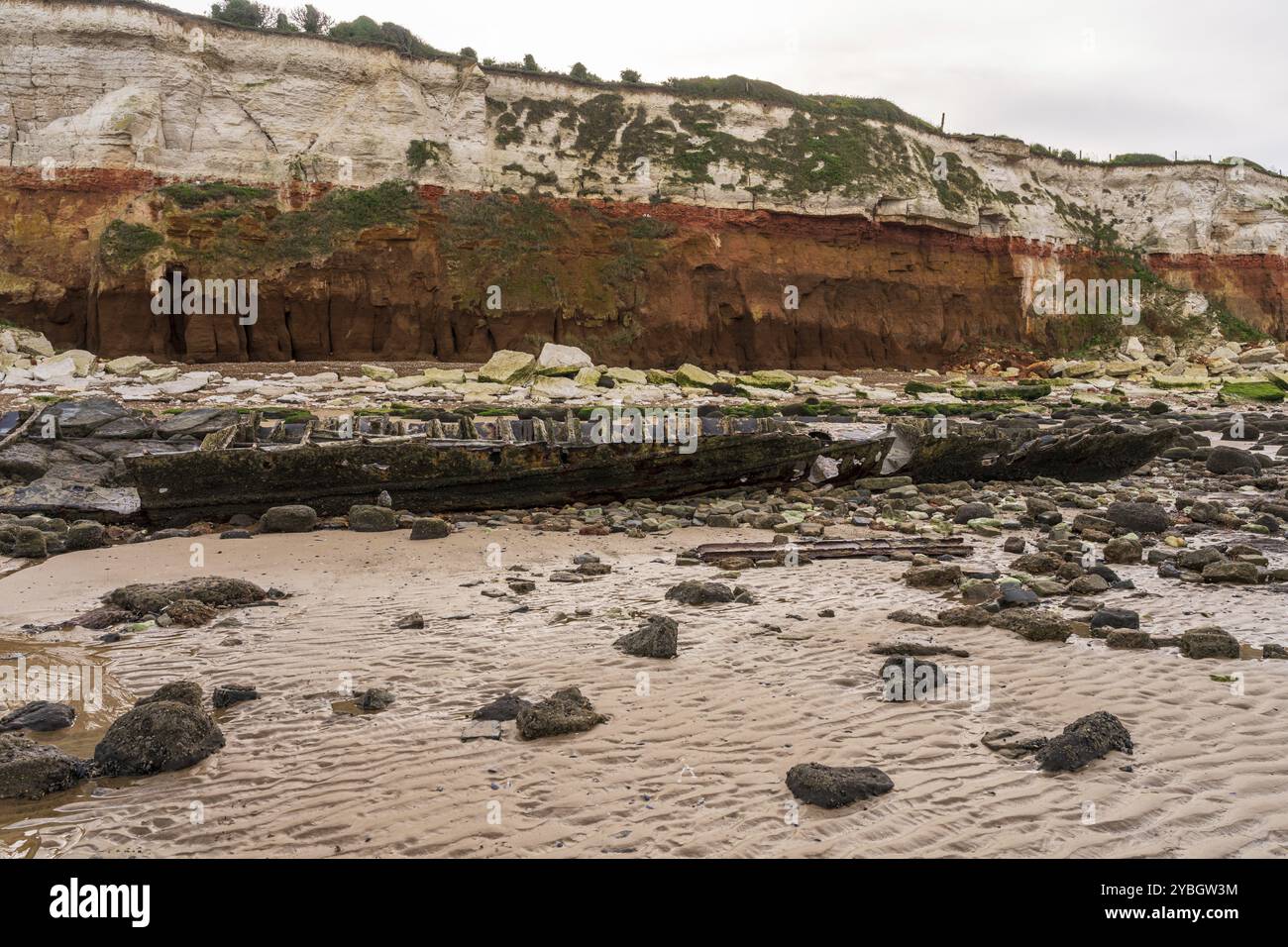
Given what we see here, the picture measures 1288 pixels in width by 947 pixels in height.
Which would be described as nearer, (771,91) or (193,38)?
(193,38)

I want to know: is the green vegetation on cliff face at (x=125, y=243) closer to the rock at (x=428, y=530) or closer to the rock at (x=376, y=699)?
the rock at (x=428, y=530)

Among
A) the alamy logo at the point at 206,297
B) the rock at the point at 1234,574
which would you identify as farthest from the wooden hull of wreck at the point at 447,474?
the alamy logo at the point at 206,297

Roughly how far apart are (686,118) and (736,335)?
898 cm

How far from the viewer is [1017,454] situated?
13797 mm

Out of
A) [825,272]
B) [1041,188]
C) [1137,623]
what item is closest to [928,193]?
[825,272]

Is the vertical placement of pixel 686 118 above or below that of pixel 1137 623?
above

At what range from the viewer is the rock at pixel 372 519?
10.4 m

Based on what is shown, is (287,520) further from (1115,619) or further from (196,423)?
(1115,619)

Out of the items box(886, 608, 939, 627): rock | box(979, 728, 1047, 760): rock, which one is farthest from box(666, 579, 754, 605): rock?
box(979, 728, 1047, 760): rock

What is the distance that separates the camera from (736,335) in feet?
112

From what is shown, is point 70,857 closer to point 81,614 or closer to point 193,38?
point 81,614

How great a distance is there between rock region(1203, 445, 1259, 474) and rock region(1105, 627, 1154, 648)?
420 inches

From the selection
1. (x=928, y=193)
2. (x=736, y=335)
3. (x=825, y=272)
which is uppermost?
(x=928, y=193)

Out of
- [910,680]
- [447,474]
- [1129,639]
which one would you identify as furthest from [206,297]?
[1129,639]
